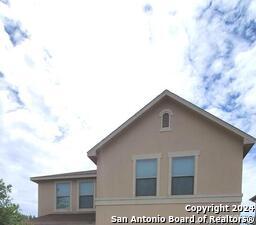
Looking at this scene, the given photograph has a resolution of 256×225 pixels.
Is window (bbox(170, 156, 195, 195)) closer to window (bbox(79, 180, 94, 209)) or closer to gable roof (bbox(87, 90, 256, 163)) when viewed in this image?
gable roof (bbox(87, 90, 256, 163))

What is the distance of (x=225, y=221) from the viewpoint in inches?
544

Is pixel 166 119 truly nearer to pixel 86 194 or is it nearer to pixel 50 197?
pixel 86 194

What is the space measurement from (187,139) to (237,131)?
2047 millimetres

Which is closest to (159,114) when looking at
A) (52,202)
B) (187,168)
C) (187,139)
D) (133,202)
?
(187,139)

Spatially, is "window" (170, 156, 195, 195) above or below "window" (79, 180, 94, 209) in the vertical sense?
above

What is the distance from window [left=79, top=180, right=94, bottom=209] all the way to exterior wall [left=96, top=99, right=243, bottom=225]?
4112mm

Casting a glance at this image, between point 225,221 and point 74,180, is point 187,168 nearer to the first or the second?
point 225,221

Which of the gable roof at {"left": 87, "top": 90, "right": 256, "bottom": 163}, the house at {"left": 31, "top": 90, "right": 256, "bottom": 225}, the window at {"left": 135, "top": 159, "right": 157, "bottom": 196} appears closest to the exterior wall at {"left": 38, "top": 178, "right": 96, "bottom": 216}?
the gable roof at {"left": 87, "top": 90, "right": 256, "bottom": 163}

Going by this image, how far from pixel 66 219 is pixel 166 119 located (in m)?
7.44

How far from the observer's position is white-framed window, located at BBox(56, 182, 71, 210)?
787 inches

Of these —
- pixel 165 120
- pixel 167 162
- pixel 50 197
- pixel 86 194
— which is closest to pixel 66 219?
pixel 86 194

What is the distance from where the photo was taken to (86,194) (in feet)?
64.6

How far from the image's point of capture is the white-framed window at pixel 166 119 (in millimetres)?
15281

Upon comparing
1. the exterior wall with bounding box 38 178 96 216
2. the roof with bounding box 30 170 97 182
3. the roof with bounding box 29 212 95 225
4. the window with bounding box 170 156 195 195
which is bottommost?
the roof with bounding box 29 212 95 225
